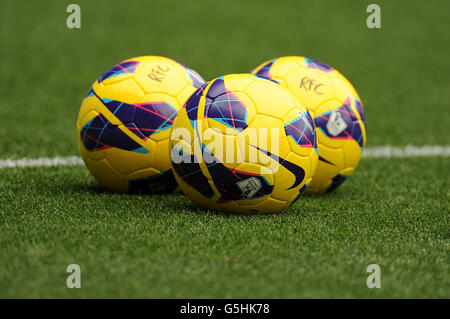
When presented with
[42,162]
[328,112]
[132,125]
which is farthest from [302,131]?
[42,162]

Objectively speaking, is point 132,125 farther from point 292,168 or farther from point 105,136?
point 292,168

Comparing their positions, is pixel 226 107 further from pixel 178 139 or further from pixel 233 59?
pixel 233 59

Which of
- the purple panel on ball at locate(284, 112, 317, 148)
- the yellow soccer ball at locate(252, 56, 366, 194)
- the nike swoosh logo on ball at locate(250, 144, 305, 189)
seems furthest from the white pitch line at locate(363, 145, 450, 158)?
the nike swoosh logo on ball at locate(250, 144, 305, 189)

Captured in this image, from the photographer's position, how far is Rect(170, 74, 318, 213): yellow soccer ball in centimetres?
482

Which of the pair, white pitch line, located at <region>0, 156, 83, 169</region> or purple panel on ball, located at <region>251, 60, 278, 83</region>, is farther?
white pitch line, located at <region>0, 156, 83, 169</region>

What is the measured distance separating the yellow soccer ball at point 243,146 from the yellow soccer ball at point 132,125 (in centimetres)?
48

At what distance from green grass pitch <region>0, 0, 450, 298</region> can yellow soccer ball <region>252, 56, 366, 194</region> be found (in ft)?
0.91

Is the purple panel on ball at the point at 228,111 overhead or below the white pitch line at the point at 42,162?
overhead

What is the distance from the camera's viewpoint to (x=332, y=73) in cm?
611

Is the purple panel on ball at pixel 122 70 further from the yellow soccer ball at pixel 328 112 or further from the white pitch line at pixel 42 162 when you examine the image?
the white pitch line at pixel 42 162

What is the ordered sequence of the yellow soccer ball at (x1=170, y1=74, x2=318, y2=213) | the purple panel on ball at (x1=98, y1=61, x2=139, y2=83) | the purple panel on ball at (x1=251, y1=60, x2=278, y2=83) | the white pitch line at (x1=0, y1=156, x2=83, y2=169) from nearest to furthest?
1. the yellow soccer ball at (x1=170, y1=74, x2=318, y2=213)
2. the purple panel on ball at (x1=98, y1=61, x2=139, y2=83)
3. the purple panel on ball at (x1=251, y1=60, x2=278, y2=83)
4. the white pitch line at (x1=0, y1=156, x2=83, y2=169)

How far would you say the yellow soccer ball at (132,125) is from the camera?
5.50 meters

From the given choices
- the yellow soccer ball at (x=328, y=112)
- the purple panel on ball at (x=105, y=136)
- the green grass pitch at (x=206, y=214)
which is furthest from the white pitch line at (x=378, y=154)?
the yellow soccer ball at (x=328, y=112)

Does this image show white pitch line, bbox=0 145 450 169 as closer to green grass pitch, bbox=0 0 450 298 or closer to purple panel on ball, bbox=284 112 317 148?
green grass pitch, bbox=0 0 450 298
